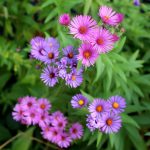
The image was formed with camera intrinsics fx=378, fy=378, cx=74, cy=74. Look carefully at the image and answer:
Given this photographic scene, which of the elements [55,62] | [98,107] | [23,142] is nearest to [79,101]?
[98,107]

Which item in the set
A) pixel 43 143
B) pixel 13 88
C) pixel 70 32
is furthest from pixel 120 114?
pixel 13 88

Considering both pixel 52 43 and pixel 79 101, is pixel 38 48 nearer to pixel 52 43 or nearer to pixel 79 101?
pixel 52 43

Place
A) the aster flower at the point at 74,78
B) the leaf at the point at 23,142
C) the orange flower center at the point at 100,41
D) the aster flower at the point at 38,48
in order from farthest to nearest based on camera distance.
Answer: the leaf at the point at 23,142 → the aster flower at the point at 38,48 → the aster flower at the point at 74,78 → the orange flower center at the point at 100,41

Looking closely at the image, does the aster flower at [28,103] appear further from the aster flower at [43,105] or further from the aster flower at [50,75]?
the aster flower at [50,75]

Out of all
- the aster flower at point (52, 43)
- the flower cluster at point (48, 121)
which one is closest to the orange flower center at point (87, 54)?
the aster flower at point (52, 43)

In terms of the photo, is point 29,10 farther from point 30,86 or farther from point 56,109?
point 56,109

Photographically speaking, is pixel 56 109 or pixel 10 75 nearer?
pixel 56 109
